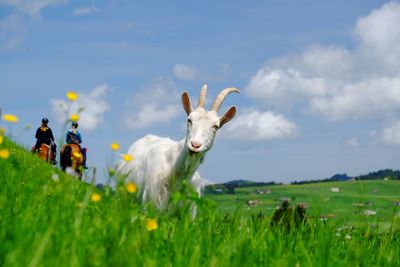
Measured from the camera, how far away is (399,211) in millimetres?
5750

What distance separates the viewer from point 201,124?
1039 cm

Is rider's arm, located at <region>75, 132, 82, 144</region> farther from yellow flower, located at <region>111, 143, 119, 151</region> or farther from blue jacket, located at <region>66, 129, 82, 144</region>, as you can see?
yellow flower, located at <region>111, 143, 119, 151</region>

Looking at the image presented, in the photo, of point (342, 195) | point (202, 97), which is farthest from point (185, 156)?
point (342, 195)

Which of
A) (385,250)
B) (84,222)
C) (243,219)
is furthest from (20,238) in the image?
(385,250)

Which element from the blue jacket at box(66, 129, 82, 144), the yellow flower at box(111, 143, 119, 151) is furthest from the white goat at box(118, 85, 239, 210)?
the blue jacket at box(66, 129, 82, 144)

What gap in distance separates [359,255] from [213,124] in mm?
5755

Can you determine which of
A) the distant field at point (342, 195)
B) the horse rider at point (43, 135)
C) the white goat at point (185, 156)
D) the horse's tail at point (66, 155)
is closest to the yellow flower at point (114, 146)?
the distant field at point (342, 195)

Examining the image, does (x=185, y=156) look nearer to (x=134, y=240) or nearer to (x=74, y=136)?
(x=134, y=240)

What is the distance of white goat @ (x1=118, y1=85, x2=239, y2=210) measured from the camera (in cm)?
1032

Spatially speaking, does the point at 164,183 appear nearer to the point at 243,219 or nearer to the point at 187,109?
the point at 187,109

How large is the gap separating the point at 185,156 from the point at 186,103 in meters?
1.13

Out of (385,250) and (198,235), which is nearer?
(198,235)

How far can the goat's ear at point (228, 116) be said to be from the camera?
36.1 feet

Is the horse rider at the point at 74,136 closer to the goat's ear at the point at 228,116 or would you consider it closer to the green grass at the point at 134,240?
the goat's ear at the point at 228,116
